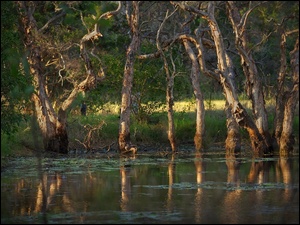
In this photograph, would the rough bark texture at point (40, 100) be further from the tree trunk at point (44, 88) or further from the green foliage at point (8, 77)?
the green foliage at point (8, 77)

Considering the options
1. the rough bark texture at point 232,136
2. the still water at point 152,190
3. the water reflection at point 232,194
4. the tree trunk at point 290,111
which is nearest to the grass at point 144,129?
the rough bark texture at point 232,136

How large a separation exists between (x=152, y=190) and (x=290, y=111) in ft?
38.3

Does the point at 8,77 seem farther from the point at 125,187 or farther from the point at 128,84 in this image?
the point at 128,84

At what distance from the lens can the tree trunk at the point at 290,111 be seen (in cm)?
3312

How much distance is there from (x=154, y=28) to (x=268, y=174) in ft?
58.3

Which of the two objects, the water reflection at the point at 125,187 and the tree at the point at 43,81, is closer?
the water reflection at the point at 125,187

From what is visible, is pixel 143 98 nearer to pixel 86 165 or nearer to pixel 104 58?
pixel 104 58

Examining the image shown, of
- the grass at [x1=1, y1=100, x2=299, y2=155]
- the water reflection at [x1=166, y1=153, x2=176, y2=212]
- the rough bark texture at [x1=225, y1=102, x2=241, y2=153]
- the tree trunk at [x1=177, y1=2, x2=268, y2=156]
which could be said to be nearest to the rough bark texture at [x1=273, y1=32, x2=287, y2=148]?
the tree trunk at [x1=177, y1=2, x2=268, y2=156]

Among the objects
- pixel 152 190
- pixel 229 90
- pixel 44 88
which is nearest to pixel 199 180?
pixel 152 190

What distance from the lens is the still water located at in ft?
59.3

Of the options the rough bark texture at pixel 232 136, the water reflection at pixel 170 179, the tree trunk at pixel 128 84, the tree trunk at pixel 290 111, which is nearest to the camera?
the water reflection at pixel 170 179

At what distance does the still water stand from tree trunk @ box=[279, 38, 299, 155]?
40.3 inches

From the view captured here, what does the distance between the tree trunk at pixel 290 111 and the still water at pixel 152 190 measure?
1.02 meters

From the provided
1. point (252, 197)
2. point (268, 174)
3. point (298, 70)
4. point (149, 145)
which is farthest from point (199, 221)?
A: point (149, 145)
